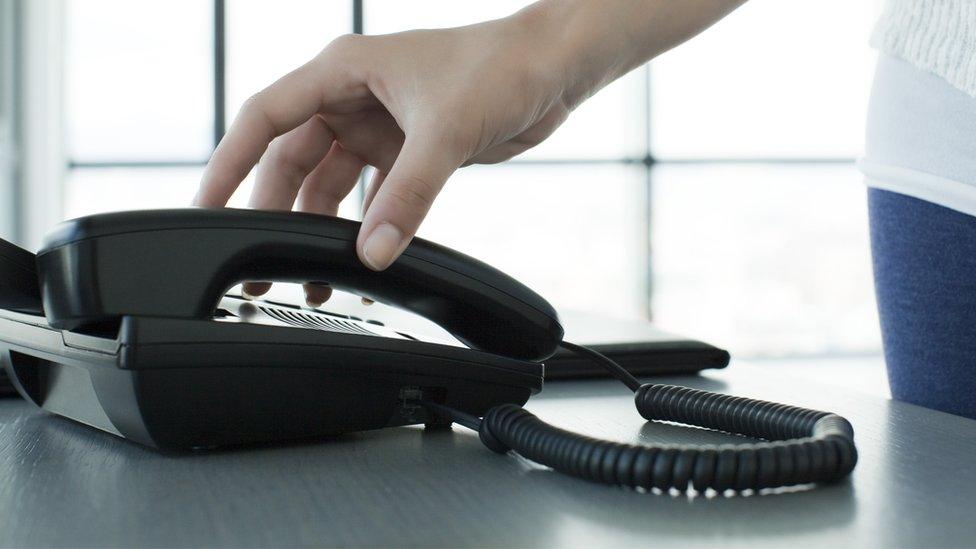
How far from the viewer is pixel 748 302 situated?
12.3 feet

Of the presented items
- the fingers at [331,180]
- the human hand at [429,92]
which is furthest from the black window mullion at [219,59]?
the human hand at [429,92]

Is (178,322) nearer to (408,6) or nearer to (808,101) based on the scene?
(408,6)

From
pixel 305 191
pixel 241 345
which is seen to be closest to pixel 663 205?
pixel 305 191

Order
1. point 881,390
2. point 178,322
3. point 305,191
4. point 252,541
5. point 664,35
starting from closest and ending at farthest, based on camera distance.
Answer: point 252,541 < point 178,322 < point 664,35 < point 305,191 < point 881,390

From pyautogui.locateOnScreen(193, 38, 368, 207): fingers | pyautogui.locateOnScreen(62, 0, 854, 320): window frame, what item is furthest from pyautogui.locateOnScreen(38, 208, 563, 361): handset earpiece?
pyautogui.locateOnScreen(62, 0, 854, 320): window frame

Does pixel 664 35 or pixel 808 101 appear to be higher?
pixel 808 101

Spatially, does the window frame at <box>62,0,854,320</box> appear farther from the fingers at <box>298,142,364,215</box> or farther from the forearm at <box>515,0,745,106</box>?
the forearm at <box>515,0,745,106</box>

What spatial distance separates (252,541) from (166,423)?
142 mm

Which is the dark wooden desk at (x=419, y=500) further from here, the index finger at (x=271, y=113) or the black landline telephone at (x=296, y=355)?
the index finger at (x=271, y=113)

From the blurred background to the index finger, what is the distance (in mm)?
2628

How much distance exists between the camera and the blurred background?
3189mm

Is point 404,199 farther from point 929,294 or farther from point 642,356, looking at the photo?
point 929,294

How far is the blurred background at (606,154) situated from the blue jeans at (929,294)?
2653mm

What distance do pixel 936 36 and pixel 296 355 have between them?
50 cm
